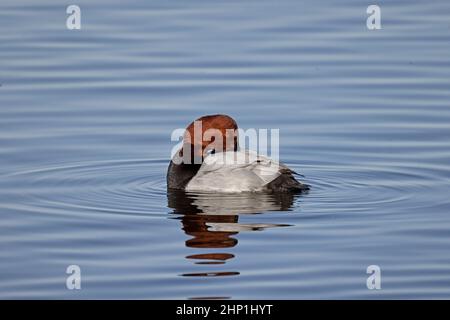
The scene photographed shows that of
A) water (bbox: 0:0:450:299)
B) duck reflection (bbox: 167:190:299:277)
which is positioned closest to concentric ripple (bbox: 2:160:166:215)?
water (bbox: 0:0:450:299)

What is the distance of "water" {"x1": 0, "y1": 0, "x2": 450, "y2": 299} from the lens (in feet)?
27.6

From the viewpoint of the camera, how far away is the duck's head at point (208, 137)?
11000mm

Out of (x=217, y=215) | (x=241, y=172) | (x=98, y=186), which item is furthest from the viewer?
(x=98, y=186)

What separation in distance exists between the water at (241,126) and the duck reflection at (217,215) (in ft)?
0.10

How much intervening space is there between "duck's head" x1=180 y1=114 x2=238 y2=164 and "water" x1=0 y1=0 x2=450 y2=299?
474mm

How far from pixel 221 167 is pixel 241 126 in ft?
6.20

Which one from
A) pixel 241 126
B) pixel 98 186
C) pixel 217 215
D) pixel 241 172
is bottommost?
pixel 217 215

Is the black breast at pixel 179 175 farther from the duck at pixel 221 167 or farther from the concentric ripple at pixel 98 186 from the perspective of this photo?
the concentric ripple at pixel 98 186

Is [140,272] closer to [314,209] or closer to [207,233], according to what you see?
[207,233]

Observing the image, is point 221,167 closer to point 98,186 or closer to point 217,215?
point 217,215

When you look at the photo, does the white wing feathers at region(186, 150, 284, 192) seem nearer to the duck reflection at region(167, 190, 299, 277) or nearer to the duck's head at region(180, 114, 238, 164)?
the duck reflection at region(167, 190, 299, 277)

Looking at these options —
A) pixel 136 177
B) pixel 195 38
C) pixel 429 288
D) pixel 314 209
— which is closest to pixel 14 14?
pixel 195 38

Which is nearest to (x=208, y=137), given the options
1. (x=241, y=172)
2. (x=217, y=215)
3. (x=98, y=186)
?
(x=241, y=172)

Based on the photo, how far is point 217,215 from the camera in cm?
987
